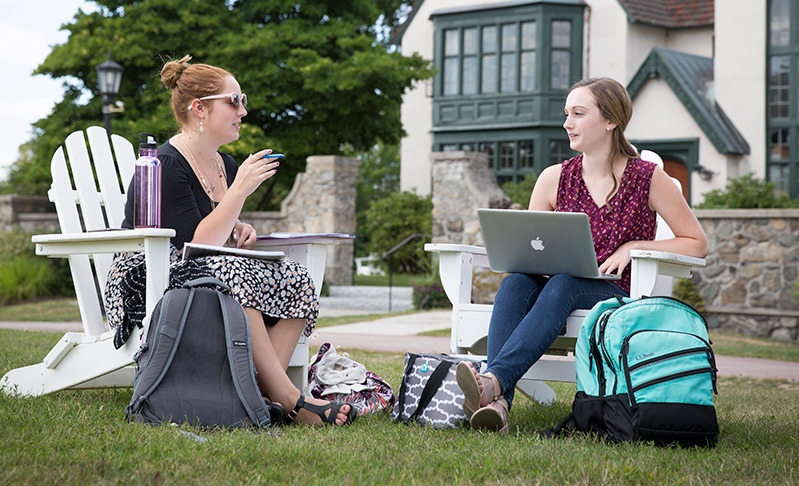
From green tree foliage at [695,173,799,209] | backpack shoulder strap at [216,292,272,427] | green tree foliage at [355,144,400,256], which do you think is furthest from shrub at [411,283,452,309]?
green tree foliage at [355,144,400,256]

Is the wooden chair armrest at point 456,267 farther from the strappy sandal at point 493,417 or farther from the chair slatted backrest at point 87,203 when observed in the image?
the chair slatted backrest at point 87,203

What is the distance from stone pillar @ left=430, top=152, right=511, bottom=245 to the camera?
1132 cm

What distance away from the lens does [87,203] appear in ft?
12.3

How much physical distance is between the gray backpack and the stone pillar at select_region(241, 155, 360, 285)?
954 cm

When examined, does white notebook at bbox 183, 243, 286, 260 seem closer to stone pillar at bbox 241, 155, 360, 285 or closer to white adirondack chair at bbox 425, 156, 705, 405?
white adirondack chair at bbox 425, 156, 705, 405

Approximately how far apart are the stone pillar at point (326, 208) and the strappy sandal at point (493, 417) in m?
9.57

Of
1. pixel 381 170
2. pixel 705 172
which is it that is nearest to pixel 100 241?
pixel 705 172

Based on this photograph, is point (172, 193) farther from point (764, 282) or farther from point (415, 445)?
point (764, 282)

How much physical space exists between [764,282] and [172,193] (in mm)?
8014

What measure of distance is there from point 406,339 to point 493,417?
479cm

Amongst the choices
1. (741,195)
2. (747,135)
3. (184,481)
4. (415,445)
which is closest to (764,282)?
(741,195)

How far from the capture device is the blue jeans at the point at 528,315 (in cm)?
305

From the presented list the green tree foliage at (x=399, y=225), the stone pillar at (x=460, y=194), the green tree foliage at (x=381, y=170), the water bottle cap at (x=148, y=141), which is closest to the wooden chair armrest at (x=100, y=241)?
the water bottle cap at (x=148, y=141)

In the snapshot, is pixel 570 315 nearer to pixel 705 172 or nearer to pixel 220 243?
pixel 220 243
